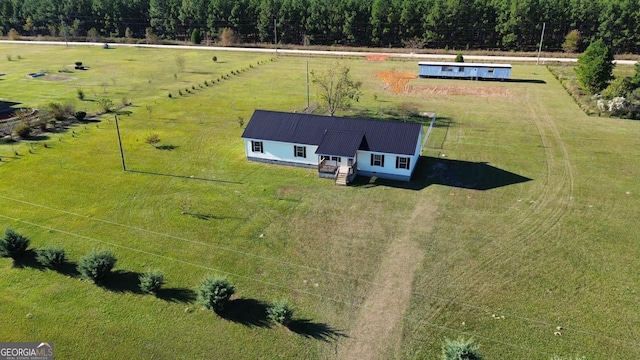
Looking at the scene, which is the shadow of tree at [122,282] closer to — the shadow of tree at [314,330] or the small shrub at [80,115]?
the shadow of tree at [314,330]

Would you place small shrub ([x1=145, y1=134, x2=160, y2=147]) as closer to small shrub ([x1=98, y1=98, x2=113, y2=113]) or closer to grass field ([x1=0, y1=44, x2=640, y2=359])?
grass field ([x1=0, y1=44, x2=640, y2=359])

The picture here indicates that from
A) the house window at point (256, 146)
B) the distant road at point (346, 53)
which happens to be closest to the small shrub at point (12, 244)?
the house window at point (256, 146)

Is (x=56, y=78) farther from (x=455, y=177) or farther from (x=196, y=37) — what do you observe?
(x=455, y=177)

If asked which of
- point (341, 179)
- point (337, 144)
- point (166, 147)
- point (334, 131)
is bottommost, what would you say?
point (341, 179)

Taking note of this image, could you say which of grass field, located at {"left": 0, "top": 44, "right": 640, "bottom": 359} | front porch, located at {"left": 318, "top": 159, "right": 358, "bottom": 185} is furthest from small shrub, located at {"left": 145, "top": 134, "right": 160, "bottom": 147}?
front porch, located at {"left": 318, "top": 159, "right": 358, "bottom": 185}

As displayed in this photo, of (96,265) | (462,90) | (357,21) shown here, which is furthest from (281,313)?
(357,21)

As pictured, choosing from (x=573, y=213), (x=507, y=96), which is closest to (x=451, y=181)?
(x=573, y=213)

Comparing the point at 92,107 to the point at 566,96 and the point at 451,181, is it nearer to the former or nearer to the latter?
the point at 451,181
